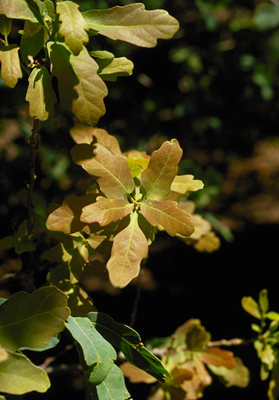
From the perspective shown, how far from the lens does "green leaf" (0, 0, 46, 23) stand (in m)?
0.83

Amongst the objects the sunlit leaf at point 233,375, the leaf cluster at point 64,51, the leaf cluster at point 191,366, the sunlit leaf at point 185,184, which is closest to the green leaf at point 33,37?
the leaf cluster at point 64,51

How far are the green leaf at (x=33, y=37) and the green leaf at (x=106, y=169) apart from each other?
23cm

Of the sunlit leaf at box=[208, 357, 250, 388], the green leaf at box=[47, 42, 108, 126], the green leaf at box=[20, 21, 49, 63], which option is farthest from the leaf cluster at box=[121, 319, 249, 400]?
the green leaf at box=[20, 21, 49, 63]

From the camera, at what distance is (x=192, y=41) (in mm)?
2387

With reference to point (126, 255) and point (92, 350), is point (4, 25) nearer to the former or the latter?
point (126, 255)

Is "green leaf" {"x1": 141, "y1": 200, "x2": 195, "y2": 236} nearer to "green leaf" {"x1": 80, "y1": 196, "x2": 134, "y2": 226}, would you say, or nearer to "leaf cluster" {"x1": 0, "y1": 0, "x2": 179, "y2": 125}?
"green leaf" {"x1": 80, "y1": 196, "x2": 134, "y2": 226}

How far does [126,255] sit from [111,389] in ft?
1.06

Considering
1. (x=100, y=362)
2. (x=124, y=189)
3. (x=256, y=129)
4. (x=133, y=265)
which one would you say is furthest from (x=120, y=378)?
(x=256, y=129)

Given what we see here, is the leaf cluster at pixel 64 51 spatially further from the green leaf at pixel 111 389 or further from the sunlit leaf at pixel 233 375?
the sunlit leaf at pixel 233 375

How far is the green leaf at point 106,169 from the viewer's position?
0.93 m

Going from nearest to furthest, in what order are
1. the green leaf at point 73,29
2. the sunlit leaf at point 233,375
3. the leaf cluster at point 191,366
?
the green leaf at point 73,29 < the leaf cluster at point 191,366 < the sunlit leaf at point 233,375

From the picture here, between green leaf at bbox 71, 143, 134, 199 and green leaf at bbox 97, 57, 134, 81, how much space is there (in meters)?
0.16

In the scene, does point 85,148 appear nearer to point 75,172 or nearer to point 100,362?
point 100,362

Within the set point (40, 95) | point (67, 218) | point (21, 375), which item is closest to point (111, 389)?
point (21, 375)
